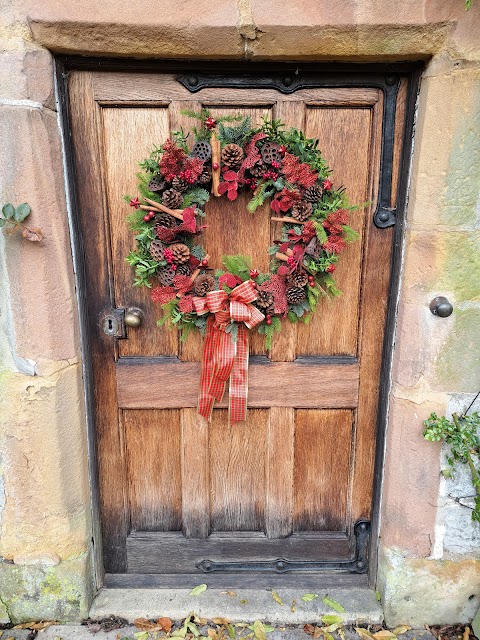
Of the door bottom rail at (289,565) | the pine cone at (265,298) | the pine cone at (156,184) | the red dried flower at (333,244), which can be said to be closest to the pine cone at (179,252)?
the pine cone at (156,184)

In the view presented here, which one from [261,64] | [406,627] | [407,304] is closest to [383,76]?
[261,64]

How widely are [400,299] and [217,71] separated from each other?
1.14 meters

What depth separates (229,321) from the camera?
177cm

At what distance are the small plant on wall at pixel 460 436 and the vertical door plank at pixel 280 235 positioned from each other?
0.62 m

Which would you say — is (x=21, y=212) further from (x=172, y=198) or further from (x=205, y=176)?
(x=205, y=176)

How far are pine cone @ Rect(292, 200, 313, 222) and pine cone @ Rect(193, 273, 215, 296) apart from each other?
0.41m

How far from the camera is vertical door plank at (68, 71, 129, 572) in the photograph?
170 cm

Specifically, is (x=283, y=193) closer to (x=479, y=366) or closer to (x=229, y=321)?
(x=229, y=321)

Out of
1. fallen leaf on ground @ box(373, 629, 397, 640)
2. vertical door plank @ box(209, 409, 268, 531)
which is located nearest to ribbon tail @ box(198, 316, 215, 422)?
vertical door plank @ box(209, 409, 268, 531)

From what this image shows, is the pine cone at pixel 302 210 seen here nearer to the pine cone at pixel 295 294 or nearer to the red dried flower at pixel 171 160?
the pine cone at pixel 295 294

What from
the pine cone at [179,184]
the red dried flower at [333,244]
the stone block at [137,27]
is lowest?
the red dried flower at [333,244]

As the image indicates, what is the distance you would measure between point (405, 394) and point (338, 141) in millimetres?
1056

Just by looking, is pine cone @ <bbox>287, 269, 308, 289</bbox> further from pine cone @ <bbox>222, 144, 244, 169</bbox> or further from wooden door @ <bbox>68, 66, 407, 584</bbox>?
pine cone @ <bbox>222, 144, 244, 169</bbox>

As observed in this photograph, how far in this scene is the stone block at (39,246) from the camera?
1.56 metres
